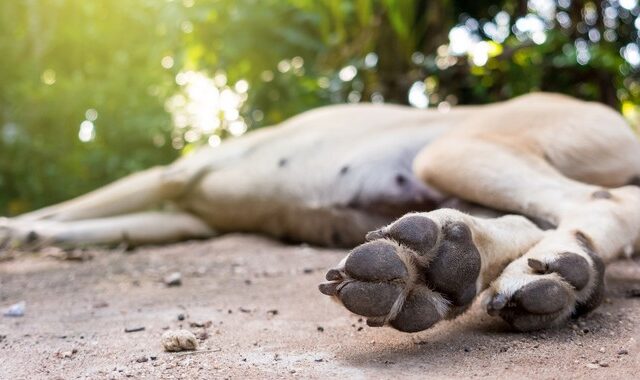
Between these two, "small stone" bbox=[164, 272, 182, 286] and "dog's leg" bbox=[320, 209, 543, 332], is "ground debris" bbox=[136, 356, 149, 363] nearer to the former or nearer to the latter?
"dog's leg" bbox=[320, 209, 543, 332]

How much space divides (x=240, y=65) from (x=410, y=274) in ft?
17.0

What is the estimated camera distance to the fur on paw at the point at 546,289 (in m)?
1.62

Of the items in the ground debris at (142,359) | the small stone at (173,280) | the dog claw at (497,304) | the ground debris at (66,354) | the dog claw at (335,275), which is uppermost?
the dog claw at (335,275)

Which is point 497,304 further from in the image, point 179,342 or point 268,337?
point 179,342

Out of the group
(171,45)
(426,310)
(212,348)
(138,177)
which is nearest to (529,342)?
(426,310)

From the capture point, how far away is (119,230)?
423cm

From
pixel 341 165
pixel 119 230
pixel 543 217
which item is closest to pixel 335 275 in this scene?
pixel 543 217

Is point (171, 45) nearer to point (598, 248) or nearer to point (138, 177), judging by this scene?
point (138, 177)

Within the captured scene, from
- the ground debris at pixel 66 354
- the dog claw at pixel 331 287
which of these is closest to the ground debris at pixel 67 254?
the ground debris at pixel 66 354

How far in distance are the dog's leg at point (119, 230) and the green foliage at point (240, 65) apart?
5.87ft

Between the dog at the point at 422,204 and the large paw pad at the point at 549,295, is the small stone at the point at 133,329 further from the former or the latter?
the large paw pad at the point at 549,295

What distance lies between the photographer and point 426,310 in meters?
1.54

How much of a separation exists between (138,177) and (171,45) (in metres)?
2.50

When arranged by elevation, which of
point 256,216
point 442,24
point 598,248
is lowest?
point 256,216
